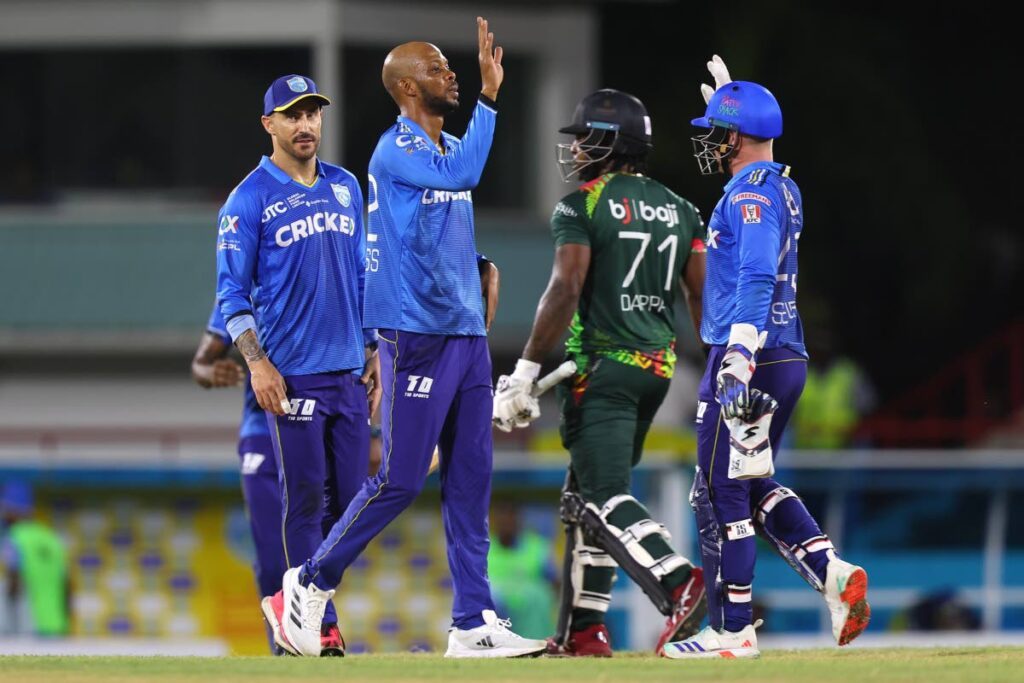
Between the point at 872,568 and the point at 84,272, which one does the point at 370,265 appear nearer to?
the point at 872,568

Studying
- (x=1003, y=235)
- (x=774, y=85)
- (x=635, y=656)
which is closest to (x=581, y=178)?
(x=635, y=656)

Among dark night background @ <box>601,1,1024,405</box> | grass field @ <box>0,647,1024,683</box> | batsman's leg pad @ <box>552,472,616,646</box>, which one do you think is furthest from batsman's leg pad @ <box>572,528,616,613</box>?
dark night background @ <box>601,1,1024,405</box>

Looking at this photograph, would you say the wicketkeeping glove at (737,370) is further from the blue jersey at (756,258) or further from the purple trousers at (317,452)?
the purple trousers at (317,452)

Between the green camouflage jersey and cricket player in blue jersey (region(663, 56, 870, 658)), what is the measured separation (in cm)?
32

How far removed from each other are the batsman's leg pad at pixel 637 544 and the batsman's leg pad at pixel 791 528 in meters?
0.41

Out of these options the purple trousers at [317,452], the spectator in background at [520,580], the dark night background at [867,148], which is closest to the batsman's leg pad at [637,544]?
the purple trousers at [317,452]

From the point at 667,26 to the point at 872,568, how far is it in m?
8.57

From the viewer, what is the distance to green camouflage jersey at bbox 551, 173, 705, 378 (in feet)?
30.7

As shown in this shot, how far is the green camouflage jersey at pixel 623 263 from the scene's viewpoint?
9.35 m

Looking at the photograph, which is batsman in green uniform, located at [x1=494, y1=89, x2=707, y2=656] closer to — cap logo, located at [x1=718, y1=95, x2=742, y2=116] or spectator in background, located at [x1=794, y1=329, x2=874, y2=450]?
cap logo, located at [x1=718, y1=95, x2=742, y2=116]

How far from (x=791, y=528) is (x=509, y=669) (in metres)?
1.57

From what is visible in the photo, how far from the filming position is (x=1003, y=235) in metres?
27.6

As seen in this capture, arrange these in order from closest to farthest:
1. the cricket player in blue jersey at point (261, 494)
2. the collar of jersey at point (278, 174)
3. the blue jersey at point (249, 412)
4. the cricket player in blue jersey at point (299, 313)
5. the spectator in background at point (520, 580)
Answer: the cricket player in blue jersey at point (299, 313) < the collar of jersey at point (278, 174) < the cricket player in blue jersey at point (261, 494) < the blue jersey at point (249, 412) < the spectator in background at point (520, 580)

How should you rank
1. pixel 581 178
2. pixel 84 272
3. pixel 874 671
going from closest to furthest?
pixel 874 671 → pixel 581 178 → pixel 84 272
